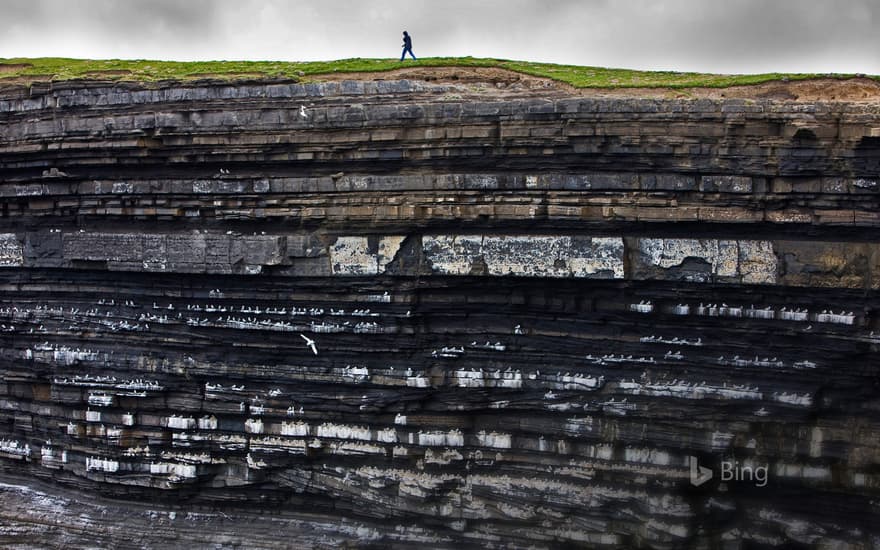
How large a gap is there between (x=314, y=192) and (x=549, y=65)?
537cm

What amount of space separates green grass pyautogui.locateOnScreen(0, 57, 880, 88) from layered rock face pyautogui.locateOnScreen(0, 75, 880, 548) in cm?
80

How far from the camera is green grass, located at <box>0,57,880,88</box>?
34.7 ft

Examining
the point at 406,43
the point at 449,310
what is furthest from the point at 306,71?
the point at 449,310

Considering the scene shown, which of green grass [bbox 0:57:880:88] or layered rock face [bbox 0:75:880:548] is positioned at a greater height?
green grass [bbox 0:57:880:88]

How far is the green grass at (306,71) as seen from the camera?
34.7 ft

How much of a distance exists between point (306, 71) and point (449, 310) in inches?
198

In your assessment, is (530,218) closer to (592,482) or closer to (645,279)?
(645,279)

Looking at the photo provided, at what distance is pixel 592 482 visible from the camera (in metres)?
9.96

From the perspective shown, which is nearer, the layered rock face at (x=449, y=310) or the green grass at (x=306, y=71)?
the layered rock face at (x=449, y=310)

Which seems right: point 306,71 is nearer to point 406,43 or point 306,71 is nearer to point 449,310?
point 406,43

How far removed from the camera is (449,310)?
384 inches

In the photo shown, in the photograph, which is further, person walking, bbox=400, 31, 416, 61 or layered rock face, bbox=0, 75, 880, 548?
person walking, bbox=400, 31, 416, 61

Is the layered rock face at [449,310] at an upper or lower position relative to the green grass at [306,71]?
lower

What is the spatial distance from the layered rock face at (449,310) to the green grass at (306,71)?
801mm
